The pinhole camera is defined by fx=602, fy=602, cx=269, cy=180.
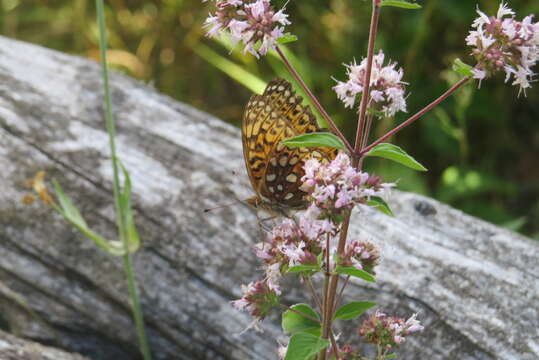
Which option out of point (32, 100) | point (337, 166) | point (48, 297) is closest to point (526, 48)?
point (337, 166)

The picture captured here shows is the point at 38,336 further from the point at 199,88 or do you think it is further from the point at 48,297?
the point at 199,88

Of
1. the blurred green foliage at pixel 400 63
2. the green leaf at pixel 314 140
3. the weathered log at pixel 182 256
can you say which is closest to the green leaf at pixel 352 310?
the green leaf at pixel 314 140

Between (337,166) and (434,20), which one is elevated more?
(434,20)

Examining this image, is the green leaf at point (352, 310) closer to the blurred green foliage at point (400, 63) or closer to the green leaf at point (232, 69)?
the blurred green foliage at point (400, 63)

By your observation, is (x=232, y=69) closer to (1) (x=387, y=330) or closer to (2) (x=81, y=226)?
(2) (x=81, y=226)

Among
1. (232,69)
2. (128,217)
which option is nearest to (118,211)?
(128,217)

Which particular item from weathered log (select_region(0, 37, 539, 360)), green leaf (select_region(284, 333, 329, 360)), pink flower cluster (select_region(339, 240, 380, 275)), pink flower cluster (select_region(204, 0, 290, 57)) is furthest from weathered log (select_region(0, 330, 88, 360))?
pink flower cluster (select_region(204, 0, 290, 57))
